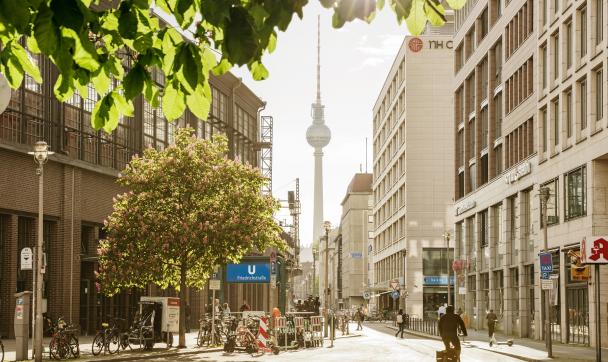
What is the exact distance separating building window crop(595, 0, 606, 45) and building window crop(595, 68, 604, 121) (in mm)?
1366

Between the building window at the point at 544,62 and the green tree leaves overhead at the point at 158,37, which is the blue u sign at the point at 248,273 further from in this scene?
the green tree leaves overhead at the point at 158,37

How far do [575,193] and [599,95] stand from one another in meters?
4.80

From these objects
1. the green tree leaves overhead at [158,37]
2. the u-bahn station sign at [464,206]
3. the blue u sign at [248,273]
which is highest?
the u-bahn station sign at [464,206]

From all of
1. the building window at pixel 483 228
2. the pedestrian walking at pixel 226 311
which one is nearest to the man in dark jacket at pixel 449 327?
the pedestrian walking at pixel 226 311

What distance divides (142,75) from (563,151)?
43167 mm

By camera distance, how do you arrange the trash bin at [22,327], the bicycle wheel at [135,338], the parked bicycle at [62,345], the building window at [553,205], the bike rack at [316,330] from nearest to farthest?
the trash bin at [22,327] < the parked bicycle at [62,345] < the bicycle wheel at [135,338] < the bike rack at [316,330] < the building window at [553,205]

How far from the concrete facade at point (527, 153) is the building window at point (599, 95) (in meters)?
0.07

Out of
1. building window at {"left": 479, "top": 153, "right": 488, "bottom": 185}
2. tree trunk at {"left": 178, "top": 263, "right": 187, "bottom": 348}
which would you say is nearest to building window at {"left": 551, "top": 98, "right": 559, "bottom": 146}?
building window at {"left": 479, "top": 153, "right": 488, "bottom": 185}

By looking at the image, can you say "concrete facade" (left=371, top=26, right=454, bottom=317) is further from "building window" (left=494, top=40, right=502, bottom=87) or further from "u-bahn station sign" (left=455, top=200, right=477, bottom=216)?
"building window" (left=494, top=40, right=502, bottom=87)

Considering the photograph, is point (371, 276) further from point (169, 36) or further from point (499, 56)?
point (169, 36)

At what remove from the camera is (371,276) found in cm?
15275

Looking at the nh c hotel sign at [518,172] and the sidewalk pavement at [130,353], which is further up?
the nh c hotel sign at [518,172]

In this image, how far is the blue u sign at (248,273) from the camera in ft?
147

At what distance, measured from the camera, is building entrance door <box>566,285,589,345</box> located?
1740 inches
